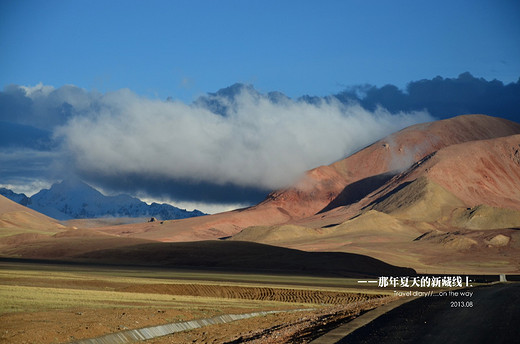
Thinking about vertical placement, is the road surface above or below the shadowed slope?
below

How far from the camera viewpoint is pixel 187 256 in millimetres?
122000

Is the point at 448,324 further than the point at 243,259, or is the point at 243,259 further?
the point at 243,259

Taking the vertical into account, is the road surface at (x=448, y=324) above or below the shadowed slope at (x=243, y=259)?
below

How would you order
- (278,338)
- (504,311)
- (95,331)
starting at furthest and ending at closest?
(95,331) < (504,311) < (278,338)

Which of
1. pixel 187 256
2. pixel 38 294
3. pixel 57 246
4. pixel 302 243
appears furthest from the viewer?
pixel 302 243

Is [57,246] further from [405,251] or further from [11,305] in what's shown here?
[11,305]

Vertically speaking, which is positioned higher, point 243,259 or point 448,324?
point 243,259

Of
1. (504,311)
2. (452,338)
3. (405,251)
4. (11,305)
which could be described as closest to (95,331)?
(11,305)

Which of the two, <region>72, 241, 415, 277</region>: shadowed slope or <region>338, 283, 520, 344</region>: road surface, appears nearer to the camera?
<region>338, 283, 520, 344</region>: road surface

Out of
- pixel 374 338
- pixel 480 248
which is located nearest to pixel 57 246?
pixel 480 248

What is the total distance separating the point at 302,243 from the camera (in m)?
167

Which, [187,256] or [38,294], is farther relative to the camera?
[187,256]

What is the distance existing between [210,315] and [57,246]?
116 metres

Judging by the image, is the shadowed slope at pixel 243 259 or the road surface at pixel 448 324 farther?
the shadowed slope at pixel 243 259
